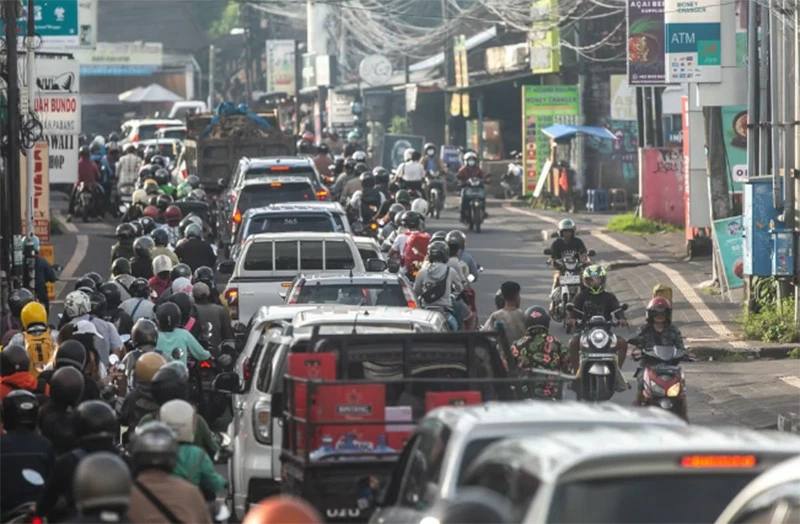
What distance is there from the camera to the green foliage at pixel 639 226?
36.8 metres

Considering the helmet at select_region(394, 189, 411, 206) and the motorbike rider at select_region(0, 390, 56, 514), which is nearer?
the motorbike rider at select_region(0, 390, 56, 514)

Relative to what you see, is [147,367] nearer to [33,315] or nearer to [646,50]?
[33,315]

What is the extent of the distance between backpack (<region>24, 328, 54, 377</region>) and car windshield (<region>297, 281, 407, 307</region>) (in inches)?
103

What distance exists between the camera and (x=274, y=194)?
93.1 ft

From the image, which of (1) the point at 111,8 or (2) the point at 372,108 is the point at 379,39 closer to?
(2) the point at 372,108

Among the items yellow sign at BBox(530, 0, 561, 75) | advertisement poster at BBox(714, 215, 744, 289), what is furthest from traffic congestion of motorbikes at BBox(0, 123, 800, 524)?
yellow sign at BBox(530, 0, 561, 75)

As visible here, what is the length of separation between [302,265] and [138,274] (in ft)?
5.96

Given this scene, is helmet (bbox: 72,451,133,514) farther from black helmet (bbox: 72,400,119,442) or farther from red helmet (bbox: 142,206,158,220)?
red helmet (bbox: 142,206,158,220)

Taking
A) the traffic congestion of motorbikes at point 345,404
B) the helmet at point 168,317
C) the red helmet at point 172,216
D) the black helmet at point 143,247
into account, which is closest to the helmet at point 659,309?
the traffic congestion of motorbikes at point 345,404

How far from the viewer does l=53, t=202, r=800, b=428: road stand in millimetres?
17609

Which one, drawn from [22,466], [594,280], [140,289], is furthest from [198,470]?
[594,280]

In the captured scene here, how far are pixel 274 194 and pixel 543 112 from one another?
61.6ft

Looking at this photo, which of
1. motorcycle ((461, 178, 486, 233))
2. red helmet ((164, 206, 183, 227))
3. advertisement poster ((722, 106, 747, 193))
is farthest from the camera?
motorcycle ((461, 178, 486, 233))

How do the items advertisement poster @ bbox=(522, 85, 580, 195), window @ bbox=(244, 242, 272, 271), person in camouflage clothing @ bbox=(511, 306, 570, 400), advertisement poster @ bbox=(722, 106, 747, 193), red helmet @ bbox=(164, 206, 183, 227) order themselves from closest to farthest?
person in camouflage clothing @ bbox=(511, 306, 570, 400), window @ bbox=(244, 242, 272, 271), red helmet @ bbox=(164, 206, 183, 227), advertisement poster @ bbox=(722, 106, 747, 193), advertisement poster @ bbox=(522, 85, 580, 195)
